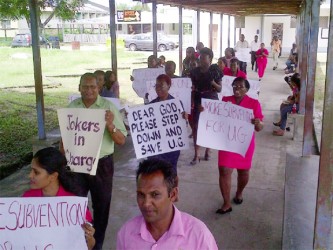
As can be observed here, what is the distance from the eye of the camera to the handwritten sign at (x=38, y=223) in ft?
8.35

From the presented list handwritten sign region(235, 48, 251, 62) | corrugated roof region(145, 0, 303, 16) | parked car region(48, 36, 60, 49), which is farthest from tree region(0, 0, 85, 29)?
parked car region(48, 36, 60, 49)

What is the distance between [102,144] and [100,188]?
15.8 inches

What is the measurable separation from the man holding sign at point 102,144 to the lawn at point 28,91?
349cm

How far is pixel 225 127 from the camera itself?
473 cm

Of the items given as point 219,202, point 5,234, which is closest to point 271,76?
point 219,202

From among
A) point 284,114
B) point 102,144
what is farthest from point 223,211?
point 284,114

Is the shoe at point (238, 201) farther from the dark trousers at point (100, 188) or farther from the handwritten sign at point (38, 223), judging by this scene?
the handwritten sign at point (38, 223)

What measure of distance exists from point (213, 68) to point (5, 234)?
15.7 feet

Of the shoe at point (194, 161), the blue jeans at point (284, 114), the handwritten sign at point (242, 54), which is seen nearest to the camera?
Answer: the shoe at point (194, 161)

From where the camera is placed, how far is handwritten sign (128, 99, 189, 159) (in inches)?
178

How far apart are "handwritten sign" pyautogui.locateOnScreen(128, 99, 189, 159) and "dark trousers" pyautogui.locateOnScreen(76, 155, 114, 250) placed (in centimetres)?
63

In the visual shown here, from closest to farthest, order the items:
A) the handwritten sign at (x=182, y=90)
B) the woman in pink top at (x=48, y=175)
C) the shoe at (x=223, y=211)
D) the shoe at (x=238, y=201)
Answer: the woman in pink top at (x=48, y=175), the shoe at (x=223, y=211), the shoe at (x=238, y=201), the handwritten sign at (x=182, y=90)

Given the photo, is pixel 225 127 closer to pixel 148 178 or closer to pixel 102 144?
pixel 102 144

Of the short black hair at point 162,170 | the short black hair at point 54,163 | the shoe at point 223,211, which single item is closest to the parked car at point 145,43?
the shoe at point 223,211
